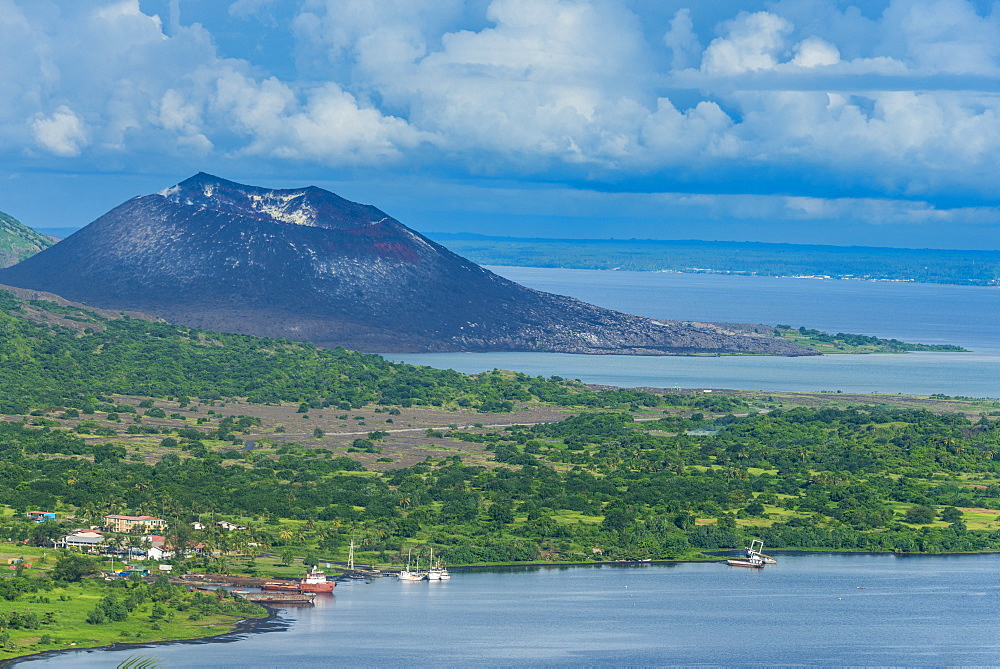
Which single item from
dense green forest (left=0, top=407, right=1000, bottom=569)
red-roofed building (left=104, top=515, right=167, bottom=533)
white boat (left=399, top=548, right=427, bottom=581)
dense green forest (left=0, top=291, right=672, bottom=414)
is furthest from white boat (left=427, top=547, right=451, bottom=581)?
dense green forest (left=0, top=291, right=672, bottom=414)

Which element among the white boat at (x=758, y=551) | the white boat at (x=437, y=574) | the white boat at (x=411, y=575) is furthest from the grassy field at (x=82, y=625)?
the white boat at (x=758, y=551)

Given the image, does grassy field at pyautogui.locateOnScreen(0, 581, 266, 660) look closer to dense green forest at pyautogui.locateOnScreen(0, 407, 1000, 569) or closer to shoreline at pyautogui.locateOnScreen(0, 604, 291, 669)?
shoreline at pyautogui.locateOnScreen(0, 604, 291, 669)

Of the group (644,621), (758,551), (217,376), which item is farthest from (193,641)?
(217,376)

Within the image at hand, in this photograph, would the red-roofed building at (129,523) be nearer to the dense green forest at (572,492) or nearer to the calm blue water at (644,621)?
the dense green forest at (572,492)

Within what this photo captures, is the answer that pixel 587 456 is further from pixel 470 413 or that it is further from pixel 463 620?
pixel 463 620

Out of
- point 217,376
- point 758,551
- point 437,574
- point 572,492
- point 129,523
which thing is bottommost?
point 437,574

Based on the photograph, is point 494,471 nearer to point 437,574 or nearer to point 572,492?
point 572,492
